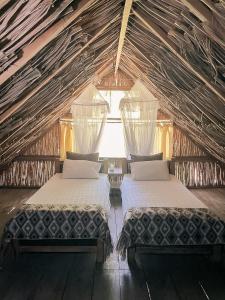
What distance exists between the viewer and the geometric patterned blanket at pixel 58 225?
3.47m

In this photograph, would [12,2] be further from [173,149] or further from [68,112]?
[173,149]

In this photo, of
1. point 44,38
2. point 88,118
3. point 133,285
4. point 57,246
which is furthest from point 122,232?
point 88,118

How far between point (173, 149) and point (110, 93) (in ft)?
5.64

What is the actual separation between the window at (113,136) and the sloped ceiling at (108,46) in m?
2.47

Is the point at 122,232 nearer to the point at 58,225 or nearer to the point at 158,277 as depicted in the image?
the point at 158,277

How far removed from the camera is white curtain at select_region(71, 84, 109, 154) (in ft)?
20.3

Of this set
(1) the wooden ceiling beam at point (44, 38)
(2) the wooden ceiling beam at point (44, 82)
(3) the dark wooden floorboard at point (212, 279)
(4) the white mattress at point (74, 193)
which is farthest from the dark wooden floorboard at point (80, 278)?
(1) the wooden ceiling beam at point (44, 38)

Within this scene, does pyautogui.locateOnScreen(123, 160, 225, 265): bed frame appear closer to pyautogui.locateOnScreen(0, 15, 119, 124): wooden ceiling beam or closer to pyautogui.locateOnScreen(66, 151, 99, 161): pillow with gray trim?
pyautogui.locateOnScreen(0, 15, 119, 124): wooden ceiling beam

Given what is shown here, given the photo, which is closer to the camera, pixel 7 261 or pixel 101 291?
pixel 101 291

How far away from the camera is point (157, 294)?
285 cm

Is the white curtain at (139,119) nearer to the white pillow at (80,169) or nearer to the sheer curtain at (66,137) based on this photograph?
the white pillow at (80,169)

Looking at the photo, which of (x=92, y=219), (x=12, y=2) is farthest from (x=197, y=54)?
(x=92, y=219)

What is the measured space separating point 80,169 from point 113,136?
147 centimetres

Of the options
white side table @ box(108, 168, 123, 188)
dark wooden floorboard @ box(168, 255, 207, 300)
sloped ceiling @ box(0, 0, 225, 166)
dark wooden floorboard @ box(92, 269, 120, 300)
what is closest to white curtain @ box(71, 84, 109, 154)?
white side table @ box(108, 168, 123, 188)
